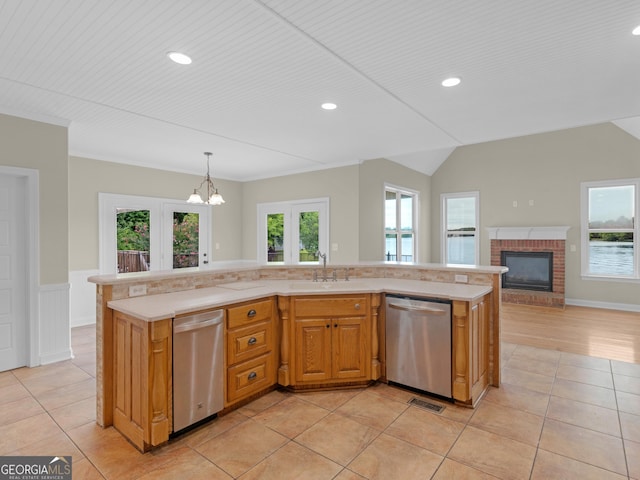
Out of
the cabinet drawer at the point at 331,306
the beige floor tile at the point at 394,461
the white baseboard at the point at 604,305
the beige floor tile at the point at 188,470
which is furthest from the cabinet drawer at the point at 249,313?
the white baseboard at the point at 604,305

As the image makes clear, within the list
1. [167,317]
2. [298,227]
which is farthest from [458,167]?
[167,317]

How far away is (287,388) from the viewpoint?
3.04 metres

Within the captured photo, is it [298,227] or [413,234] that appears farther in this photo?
[413,234]

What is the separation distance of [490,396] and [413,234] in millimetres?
4851

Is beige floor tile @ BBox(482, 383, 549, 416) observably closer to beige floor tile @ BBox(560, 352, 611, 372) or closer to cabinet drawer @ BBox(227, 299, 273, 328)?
beige floor tile @ BBox(560, 352, 611, 372)

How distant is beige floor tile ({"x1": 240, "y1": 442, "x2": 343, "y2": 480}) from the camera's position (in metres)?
1.96

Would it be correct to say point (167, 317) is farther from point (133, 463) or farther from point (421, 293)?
point (421, 293)

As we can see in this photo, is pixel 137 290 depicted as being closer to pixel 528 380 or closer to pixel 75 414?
pixel 75 414

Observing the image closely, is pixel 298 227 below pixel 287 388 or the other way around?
the other way around

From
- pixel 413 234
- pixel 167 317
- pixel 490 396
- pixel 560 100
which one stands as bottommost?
pixel 490 396

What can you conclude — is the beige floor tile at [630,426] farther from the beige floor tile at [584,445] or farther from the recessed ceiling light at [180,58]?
the recessed ceiling light at [180,58]

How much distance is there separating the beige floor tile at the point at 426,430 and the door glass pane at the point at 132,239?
495cm

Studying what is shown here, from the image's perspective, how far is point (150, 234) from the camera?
5930 millimetres

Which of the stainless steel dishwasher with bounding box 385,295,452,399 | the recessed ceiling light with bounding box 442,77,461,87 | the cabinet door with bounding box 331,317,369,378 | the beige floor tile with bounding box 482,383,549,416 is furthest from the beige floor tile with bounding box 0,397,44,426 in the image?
the recessed ceiling light with bounding box 442,77,461,87
